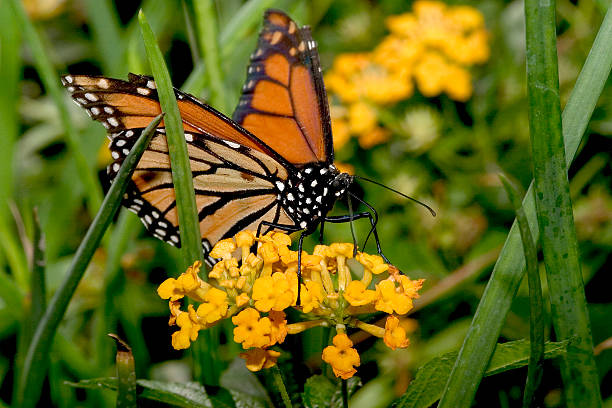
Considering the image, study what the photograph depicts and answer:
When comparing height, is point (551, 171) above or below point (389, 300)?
above

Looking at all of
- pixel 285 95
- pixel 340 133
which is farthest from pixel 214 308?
pixel 340 133

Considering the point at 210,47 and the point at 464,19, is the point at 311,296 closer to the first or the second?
the point at 210,47

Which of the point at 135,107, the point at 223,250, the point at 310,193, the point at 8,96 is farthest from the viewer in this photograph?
the point at 8,96

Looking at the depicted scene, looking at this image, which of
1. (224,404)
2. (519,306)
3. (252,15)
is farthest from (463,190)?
(224,404)

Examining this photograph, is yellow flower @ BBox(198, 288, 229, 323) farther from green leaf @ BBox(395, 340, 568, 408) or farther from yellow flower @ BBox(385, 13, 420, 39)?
Answer: yellow flower @ BBox(385, 13, 420, 39)

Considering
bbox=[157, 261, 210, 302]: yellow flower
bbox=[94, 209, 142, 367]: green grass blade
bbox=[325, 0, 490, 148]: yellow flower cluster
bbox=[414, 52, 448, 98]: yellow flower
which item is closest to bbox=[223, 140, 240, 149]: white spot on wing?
bbox=[94, 209, 142, 367]: green grass blade

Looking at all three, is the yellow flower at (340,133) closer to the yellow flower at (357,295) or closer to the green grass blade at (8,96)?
the green grass blade at (8,96)
